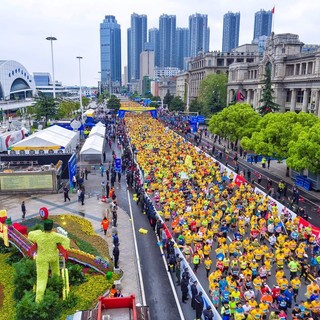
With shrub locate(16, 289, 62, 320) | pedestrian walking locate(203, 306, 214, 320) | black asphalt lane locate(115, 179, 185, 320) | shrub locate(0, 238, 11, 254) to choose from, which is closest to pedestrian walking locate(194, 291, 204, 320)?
pedestrian walking locate(203, 306, 214, 320)

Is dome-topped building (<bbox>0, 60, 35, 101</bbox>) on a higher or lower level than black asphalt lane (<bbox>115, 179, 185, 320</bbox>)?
higher

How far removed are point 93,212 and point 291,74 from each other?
49.4 m

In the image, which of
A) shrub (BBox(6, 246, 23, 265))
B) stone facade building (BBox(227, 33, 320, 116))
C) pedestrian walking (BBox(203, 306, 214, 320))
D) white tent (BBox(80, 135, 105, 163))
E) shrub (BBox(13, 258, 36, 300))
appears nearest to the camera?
pedestrian walking (BBox(203, 306, 214, 320))

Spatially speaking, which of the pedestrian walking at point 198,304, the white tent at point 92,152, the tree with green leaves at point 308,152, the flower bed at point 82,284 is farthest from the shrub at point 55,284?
the white tent at point 92,152

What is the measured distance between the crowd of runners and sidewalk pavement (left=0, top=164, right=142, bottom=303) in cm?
180

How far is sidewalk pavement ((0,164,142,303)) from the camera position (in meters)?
15.5

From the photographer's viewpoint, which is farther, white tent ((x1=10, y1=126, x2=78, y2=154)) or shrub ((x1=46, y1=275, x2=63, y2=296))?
white tent ((x1=10, y1=126, x2=78, y2=154))

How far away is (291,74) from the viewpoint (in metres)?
60.5

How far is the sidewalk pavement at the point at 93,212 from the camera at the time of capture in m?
Result: 15.5

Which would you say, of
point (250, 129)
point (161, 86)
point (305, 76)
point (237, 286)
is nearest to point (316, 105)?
point (305, 76)

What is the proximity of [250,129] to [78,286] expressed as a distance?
32621 mm

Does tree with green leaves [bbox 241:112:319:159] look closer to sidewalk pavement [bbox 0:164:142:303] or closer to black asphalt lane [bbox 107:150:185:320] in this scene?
black asphalt lane [bbox 107:150:185:320]

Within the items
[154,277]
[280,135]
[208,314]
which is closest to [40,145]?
[154,277]

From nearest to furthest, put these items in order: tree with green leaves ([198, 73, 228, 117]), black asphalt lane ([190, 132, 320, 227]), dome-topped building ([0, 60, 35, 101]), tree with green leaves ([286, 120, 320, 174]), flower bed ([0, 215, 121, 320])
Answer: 1. flower bed ([0, 215, 121, 320])
2. black asphalt lane ([190, 132, 320, 227])
3. tree with green leaves ([286, 120, 320, 174])
4. tree with green leaves ([198, 73, 228, 117])
5. dome-topped building ([0, 60, 35, 101])
